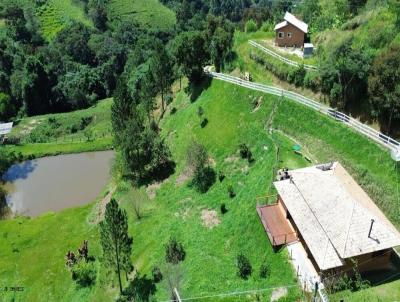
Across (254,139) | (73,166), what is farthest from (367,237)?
(73,166)

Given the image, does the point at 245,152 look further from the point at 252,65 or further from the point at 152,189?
the point at 252,65

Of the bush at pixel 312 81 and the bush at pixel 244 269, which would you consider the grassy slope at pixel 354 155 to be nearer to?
the bush at pixel 312 81

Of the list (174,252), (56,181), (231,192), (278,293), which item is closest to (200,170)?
(231,192)

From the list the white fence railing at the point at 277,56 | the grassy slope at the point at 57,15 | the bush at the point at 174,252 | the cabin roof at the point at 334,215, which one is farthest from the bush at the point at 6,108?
the cabin roof at the point at 334,215

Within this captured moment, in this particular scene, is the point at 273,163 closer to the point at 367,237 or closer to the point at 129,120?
the point at 367,237

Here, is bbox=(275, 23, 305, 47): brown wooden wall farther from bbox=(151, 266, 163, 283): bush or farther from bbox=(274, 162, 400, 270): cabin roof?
bbox=(151, 266, 163, 283): bush

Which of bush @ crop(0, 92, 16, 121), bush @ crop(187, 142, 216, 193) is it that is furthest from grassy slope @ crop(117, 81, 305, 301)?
bush @ crop(0, 92, 16, 121)
